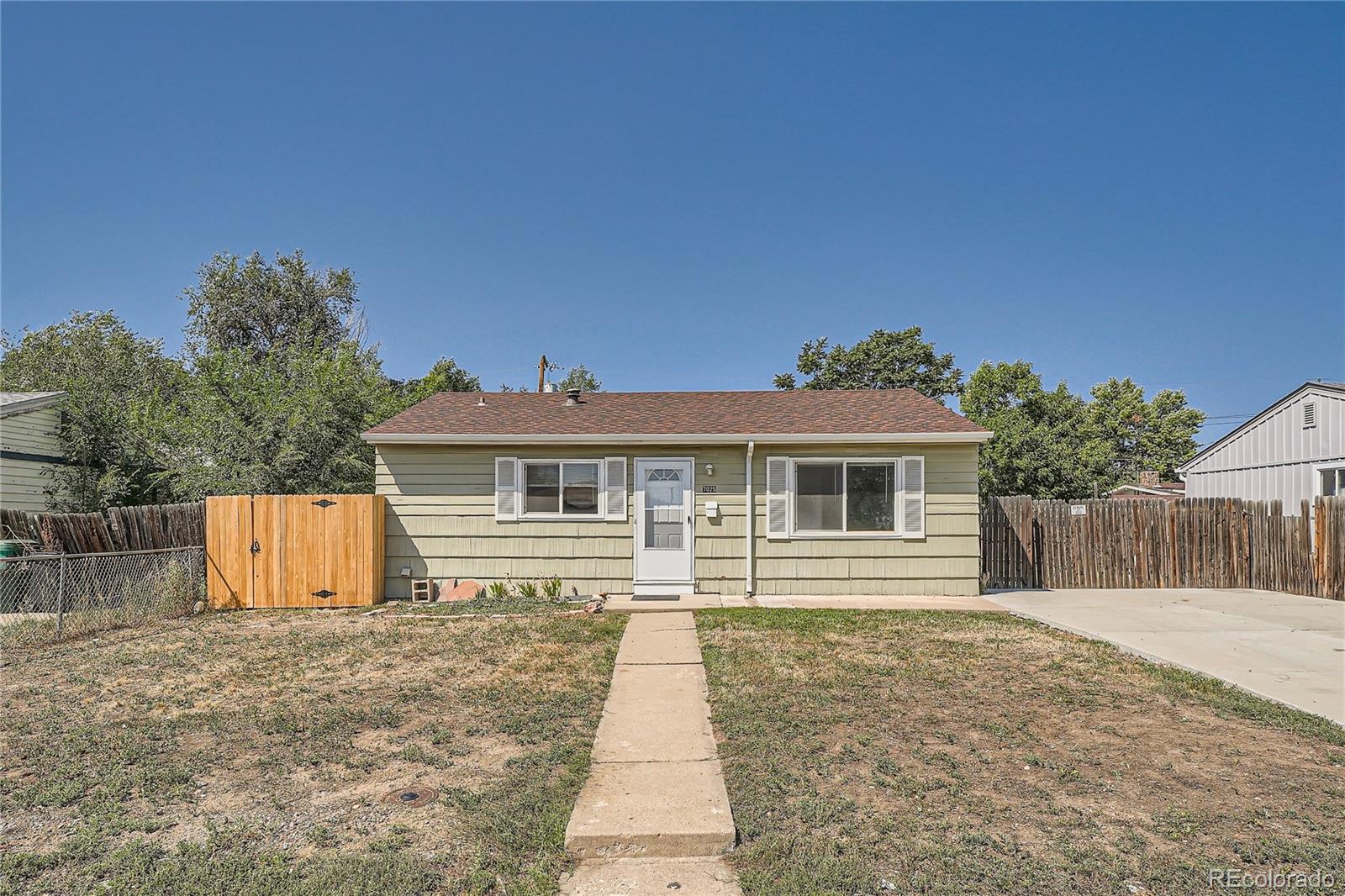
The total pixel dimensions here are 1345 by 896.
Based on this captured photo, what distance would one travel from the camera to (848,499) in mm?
10719

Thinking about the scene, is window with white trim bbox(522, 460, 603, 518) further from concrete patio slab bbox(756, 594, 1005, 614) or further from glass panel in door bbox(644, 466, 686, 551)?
concrete patio slab bbox(756, 594, 1005, 614)

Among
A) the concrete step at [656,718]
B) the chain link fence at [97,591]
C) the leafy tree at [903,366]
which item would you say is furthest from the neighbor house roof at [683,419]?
the leafy tree at [903,366]

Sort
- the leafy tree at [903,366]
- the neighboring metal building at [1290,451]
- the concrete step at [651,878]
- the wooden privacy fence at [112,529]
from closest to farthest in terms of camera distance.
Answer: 1. the concrete step at [651,878]
2. the wooden privacy fence at [112,529]
3. the neighboring metal building at [1290,451]
4. the leafy tree at [903,366]

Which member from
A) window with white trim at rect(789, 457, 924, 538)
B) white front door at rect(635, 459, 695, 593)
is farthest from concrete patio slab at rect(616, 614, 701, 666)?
window with white trim at rect(789, 457, 924, 538)

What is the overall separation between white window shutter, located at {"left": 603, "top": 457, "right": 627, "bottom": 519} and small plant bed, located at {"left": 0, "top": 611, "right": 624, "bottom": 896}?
3.69 metres

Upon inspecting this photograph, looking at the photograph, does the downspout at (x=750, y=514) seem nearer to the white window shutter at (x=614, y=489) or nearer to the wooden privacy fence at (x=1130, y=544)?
the white window shutter at (x=614, y=489)

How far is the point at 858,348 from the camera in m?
29.1

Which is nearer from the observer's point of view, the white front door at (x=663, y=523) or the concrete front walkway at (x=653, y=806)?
the concrete front walkway at (x=653, y=806)

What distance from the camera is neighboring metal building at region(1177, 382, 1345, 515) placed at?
549 inches

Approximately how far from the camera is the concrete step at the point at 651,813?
10.5 ft

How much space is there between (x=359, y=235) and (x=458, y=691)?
66.4 ft

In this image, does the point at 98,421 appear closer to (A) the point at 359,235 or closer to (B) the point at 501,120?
(A) the point at 359,235

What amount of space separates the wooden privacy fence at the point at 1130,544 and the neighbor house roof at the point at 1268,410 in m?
4.41

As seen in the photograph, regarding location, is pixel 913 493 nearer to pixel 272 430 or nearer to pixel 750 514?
pixel 750 514
